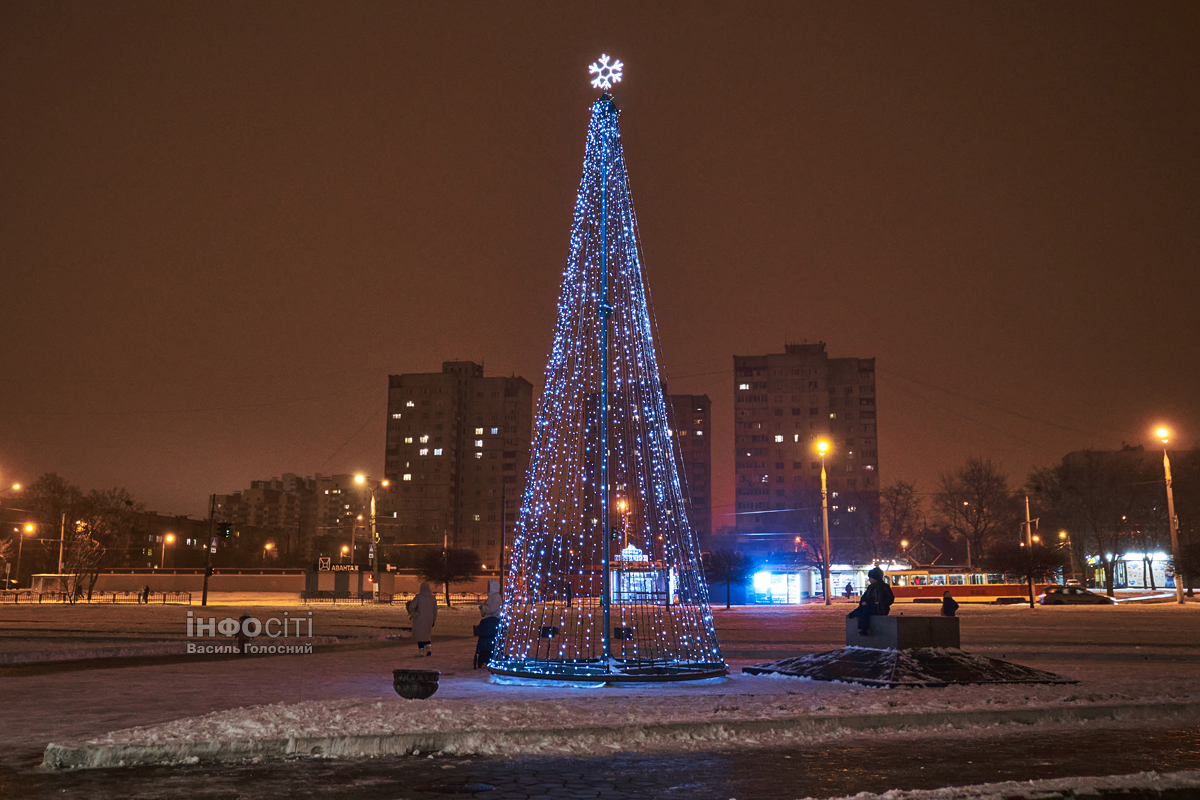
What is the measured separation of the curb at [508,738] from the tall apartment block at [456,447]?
12285cm

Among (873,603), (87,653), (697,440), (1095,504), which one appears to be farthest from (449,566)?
(697,440)

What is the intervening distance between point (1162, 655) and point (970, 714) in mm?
11301

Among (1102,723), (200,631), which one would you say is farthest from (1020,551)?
(1102,723)

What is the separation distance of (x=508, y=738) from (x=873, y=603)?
796cm

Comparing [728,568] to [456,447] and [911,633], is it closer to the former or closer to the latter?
[911,633]

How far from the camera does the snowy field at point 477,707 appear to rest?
9.00 m

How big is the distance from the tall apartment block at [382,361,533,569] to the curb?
12285cm

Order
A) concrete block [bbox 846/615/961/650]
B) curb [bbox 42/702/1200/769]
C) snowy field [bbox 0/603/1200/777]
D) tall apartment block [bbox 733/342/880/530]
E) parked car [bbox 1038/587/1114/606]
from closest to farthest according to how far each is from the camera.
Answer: curb [bbox 42/702/1200/769], snowy field [bbox 0/603/1200/777], concrete block [bbox 846/615/961/650], parked car [bbox 1038/587/1114/606], tall apartment block [bbox 733/342/880/530]

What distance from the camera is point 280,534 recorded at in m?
141

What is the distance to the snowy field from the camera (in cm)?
900

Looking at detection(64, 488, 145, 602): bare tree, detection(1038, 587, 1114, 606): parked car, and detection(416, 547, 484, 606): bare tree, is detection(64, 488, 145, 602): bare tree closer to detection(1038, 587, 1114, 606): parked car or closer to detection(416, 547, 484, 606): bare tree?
detection(416, 547, 484, 606): bare tree

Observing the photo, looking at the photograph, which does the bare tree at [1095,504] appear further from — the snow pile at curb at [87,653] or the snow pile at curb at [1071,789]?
the snow pile at curb at [1071,789]

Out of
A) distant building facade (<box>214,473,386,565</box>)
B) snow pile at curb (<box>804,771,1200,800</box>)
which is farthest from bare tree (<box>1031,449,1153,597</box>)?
snow pile at curb (<box>804,771,1200,800</box>)

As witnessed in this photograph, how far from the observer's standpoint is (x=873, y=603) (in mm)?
15250
